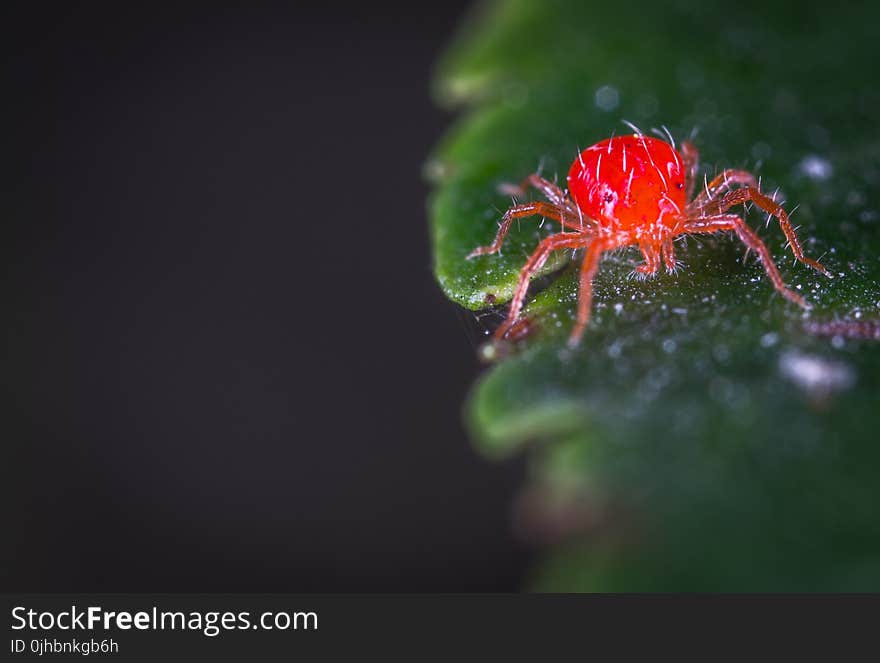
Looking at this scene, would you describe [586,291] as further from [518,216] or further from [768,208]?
[768,208]

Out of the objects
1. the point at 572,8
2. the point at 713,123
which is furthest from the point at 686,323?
the point at 572,8

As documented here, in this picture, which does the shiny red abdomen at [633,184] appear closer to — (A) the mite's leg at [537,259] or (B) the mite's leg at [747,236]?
(B) the mite's leg at [747,236]

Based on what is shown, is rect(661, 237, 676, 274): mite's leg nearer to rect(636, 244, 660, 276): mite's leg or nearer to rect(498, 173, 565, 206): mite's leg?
rect(636, 244, 660, 276): mite's leg

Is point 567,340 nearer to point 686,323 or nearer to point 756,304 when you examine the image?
point 686,323

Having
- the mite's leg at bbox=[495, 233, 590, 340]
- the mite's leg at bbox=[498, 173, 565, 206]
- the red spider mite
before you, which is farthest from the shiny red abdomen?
the mite's leg at bbox=[495, 233, 590, 340]

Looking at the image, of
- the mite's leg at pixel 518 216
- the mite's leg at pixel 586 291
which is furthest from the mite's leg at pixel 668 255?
the mite's leg at pixel 518 216

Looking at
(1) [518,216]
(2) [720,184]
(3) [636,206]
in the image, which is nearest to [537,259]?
(1) [518,216]
